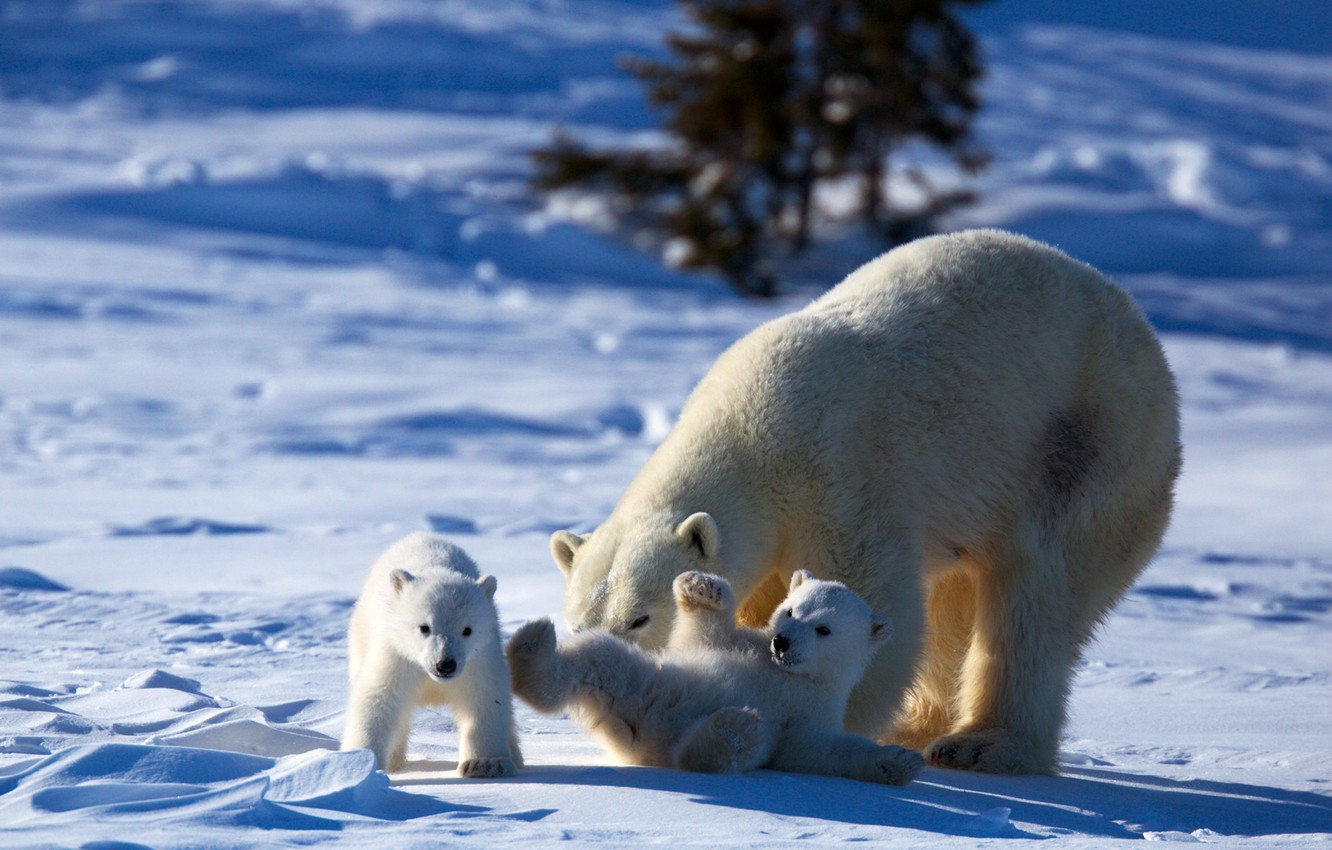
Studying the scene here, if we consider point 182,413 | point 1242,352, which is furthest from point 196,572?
point 1242,352

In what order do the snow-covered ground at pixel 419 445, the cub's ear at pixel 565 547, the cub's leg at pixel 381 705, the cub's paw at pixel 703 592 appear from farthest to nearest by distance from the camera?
the cub's ear at pixel 565 547
the cub's paw at pixel 703 592
the cub's leg at pixel 381 705
the snow-covered ground at pixel 419 445

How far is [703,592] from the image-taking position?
11.4 ft

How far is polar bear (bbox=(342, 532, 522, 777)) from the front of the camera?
313cm

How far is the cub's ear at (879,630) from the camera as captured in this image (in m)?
3.59

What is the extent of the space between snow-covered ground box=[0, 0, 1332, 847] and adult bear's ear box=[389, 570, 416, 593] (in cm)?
43

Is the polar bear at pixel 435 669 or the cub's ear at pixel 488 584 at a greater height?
the cub's ear at pixel 488 584

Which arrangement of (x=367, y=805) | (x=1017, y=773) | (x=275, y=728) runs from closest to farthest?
(x=367, y=805)
(x=275, y=728)
(x=1017, y=773)

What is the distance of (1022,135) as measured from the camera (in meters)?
31.6

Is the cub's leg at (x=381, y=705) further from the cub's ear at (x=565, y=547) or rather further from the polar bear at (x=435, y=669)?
the cub's ear at (x=565, y=547)

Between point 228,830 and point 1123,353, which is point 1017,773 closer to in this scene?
point 1123,353

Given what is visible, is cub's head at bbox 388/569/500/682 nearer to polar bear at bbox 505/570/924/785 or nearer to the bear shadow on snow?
polar bear at bbox 505/570/924/785

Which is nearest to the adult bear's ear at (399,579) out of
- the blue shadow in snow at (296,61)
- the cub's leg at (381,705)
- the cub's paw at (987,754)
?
the cub's leg at (381,705)

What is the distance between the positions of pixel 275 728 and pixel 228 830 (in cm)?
98

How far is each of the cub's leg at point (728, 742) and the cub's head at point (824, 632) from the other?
0.65 ft
